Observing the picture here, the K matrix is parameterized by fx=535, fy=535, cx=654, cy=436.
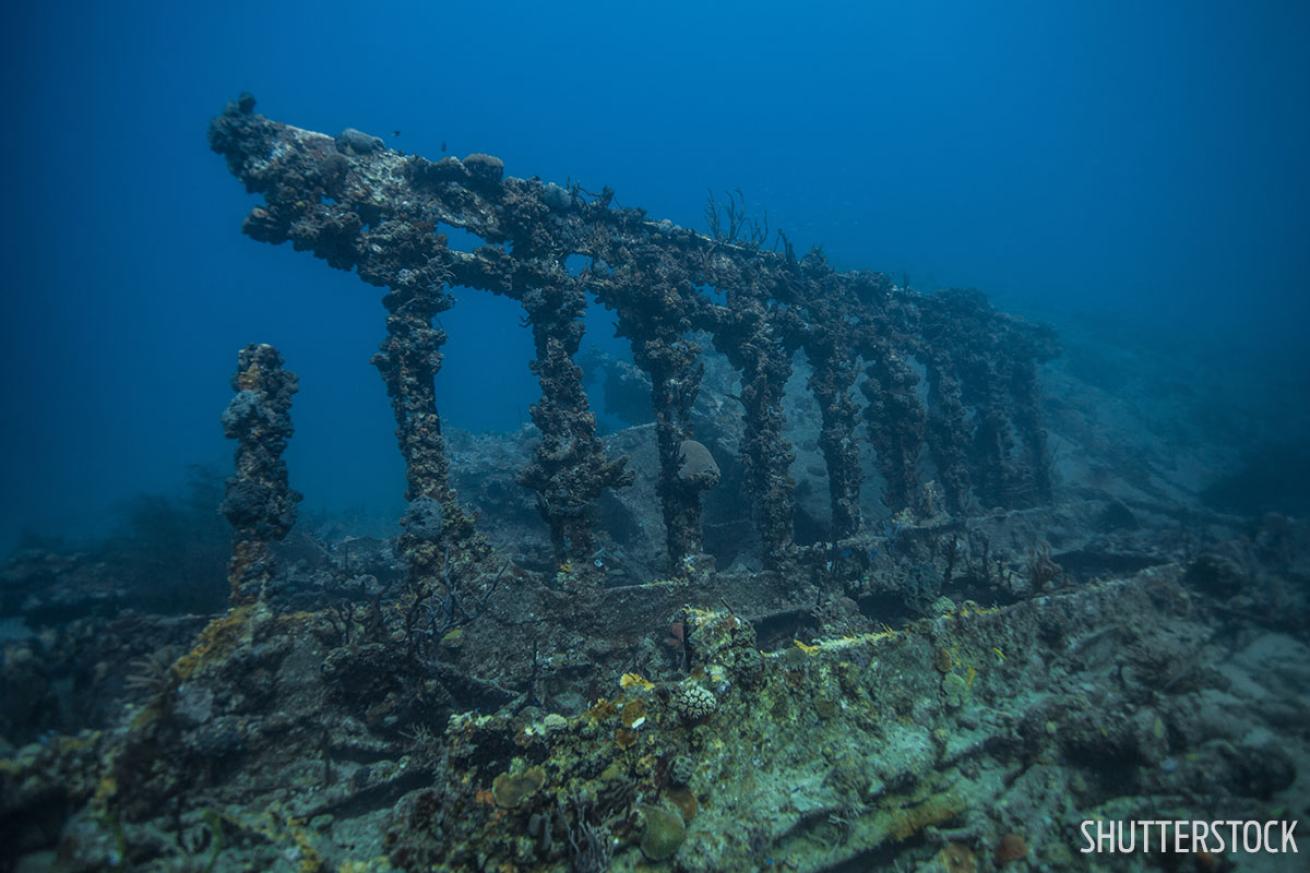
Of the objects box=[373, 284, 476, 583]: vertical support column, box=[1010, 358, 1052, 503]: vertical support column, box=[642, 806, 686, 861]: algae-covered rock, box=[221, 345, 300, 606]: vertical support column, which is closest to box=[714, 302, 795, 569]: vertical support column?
box=[373, 284, 476, 583]: vertical support column

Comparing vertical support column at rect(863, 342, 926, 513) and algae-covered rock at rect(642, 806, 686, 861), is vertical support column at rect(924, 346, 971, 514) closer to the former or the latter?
vertical support column at rect(863, 342, 926, 513)

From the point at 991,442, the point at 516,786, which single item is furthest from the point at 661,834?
the point at 991,442

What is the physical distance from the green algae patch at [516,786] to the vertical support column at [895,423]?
13.6 metres

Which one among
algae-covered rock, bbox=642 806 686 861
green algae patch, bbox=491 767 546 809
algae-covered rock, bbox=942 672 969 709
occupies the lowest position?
algae-covered rock, bbox=642 806 686 861

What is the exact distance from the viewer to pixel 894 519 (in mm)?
14516

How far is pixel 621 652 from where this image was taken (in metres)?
8.49

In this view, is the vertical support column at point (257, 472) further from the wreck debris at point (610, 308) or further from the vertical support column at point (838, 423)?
the vertical support column at point (838, 423)

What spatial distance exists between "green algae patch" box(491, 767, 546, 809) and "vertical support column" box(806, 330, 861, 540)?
10525 mm

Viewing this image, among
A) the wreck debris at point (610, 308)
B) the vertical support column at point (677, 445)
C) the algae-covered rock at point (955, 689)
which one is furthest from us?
the vertical support column at point (677, 445)

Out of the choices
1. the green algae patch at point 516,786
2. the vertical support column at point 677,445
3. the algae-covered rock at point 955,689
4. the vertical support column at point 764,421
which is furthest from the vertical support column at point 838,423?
the green algae patch at point 516,786

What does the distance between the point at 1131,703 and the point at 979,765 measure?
2378 millimetres

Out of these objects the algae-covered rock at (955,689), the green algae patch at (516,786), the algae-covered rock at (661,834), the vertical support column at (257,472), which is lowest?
the algae-covered rock at (661,834)

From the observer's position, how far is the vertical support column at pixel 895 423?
617 inches

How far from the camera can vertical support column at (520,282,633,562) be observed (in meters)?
9.84
